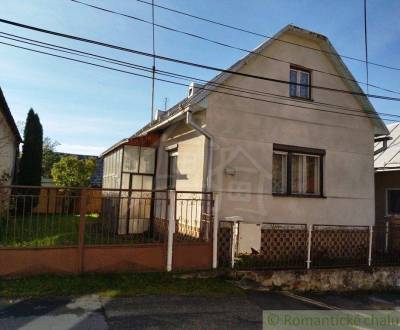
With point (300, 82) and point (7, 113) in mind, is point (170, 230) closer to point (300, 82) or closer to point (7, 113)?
point (300, 82)

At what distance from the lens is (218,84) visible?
9086mm

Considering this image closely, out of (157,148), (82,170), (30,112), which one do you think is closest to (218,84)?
(157,148)

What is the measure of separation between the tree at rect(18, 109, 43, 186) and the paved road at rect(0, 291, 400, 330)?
14.3 metres

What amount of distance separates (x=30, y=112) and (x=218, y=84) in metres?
14.6

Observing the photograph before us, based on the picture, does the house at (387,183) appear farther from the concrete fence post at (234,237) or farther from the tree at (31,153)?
the tree at (31,153)

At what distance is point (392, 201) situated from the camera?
13.6 metres

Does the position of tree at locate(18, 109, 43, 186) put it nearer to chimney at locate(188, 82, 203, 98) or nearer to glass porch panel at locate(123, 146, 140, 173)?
glass porch panel at locate(123, 146, 140, 173)

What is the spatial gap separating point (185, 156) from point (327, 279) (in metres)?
4.70

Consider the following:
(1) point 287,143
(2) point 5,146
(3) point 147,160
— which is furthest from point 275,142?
(2) point 5,146

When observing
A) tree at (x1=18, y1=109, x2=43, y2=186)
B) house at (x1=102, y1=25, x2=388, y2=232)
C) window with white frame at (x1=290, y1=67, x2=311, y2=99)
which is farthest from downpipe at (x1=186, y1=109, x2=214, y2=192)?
tree at (x1=18, y1=109, x2=43, y2=186)

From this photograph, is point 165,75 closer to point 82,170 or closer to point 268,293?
point 268,293

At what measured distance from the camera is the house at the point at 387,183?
43.5 feet

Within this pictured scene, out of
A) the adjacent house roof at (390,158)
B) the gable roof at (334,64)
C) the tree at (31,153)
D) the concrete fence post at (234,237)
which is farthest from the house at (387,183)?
Result: the tree at (31,153)

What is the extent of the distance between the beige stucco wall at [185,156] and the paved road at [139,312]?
3230 millimetres
